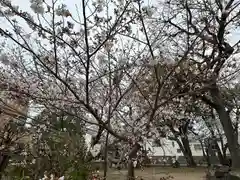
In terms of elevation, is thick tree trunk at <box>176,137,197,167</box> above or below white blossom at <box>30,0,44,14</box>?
above

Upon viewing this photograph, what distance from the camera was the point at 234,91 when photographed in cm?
1728

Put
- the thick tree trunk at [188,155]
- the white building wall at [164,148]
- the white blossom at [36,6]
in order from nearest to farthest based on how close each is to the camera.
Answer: the white blossom at [36,6], the white building wall at [164,148], the thick tree trunk at [188,155]

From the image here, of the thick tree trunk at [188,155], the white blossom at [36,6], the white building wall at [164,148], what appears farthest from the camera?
the thick tree trunk at [188,155]

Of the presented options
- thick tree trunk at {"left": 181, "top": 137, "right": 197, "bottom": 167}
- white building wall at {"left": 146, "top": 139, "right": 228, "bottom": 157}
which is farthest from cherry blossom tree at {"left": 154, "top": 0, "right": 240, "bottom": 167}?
thick tree trunk at {"left": 181, "top": 137, "right": 197, "bottom": 167}

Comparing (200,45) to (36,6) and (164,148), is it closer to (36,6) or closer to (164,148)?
(36,6)

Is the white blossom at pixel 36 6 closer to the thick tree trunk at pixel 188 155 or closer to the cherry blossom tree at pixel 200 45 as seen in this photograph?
the cherry blossom tree at pixel 200 45

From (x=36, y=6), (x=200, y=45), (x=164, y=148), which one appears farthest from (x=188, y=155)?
(x=36, y=6)

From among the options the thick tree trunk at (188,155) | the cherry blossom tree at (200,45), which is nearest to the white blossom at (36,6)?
the cherry blossom tree at (200,45)

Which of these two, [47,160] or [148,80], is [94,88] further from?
[47,160]

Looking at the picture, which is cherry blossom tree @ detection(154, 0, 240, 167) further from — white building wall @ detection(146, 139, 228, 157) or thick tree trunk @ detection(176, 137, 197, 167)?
thick tree trunk @ detection(176, 137, 197, 167)

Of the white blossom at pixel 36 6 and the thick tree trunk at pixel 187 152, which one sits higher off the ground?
the thick tree trunk at pixel 187 152

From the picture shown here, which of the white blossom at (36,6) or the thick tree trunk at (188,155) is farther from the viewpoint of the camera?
the thick tree trunk at (188,155)

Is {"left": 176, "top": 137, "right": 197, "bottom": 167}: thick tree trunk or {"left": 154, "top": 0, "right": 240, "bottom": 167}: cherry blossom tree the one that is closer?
{"left": 154, "top": 0, "right": 240, "bottom": 167}: cherry blossom tree

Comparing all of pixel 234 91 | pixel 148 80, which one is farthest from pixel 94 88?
pixel 234 91
